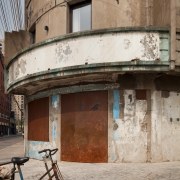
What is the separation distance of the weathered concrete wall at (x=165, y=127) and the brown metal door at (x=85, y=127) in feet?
5.88

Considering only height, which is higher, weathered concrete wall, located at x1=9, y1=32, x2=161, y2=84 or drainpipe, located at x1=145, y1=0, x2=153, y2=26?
drainpipe, located at x1=145, y1=0, x2=153, y2=26

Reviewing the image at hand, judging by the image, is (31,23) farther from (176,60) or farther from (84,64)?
(176,60)

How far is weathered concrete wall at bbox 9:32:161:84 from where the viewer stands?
42.1ft

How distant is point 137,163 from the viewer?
1377 centimetres

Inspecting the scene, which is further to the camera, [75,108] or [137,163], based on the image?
[75,108]

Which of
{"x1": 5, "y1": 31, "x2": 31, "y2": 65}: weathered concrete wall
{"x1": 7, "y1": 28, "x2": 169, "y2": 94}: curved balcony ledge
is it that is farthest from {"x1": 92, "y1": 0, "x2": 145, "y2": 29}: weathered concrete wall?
{"x1": 5, "y1": 31, "x2": 31, "y2": 65}: weathered concrete wall

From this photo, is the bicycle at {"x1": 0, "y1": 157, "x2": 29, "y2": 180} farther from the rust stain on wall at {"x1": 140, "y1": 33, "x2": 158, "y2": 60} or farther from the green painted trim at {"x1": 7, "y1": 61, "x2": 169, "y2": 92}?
the rust stain on wall at {"x1": 140, "y1": 33, "x2": 158, "y2": 60}

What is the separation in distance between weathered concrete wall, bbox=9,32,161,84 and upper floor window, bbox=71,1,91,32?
2377mm

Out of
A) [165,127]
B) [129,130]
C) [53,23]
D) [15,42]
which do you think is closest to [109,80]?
[129,130]

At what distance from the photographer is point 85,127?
14.6 metres

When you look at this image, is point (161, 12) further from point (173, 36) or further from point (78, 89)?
point (78, 89)

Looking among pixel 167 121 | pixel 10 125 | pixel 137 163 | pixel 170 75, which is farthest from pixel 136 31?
pixel 10 125

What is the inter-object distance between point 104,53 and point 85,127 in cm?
317

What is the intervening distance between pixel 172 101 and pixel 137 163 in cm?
270
